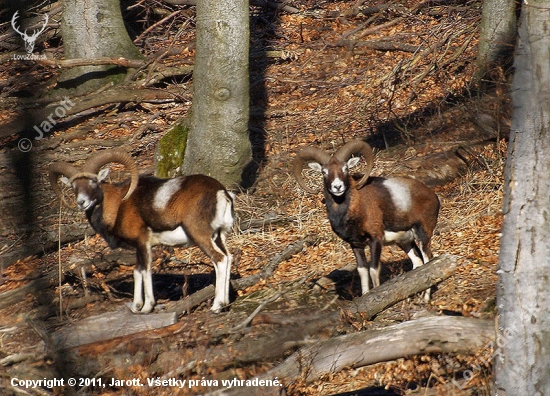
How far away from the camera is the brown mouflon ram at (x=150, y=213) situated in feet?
31.2

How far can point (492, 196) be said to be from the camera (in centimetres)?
1220

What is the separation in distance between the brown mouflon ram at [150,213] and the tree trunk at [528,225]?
156 inches

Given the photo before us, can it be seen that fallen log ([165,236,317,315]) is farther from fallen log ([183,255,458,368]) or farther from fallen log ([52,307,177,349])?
fallen log ([183,255,458,368])

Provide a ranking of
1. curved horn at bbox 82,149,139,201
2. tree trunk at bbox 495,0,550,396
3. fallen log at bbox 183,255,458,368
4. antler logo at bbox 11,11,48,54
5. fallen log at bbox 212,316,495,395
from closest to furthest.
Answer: tree trunk at bbox 495,0,550,396, fallen log at bbox 212,316,495,395, fallen log at bbox 183,255,458,368, curved horn at bbox 82,149,139,201, antler logo at bbox 11,11,48,54

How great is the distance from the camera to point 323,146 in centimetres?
1515

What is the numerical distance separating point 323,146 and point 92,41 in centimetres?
586

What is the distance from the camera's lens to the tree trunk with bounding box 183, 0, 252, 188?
12.8 m

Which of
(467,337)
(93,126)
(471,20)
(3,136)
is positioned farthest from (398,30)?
(467,337)

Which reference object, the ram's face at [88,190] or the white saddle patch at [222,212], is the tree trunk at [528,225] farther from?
the ram's face at [88,190]

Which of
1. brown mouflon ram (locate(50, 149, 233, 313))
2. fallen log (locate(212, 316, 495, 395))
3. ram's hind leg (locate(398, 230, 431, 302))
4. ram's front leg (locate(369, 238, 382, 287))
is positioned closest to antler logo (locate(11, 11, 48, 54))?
brown mouflon ram (locate(50, 149, 233, 313))

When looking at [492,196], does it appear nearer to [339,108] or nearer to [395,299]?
[395,299]

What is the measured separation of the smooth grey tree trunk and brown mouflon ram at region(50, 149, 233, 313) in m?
6.95

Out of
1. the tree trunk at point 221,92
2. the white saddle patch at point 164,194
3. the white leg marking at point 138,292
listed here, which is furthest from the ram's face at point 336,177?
the tree trunk at point 221,92

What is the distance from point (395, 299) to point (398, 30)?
1186 centimetres
